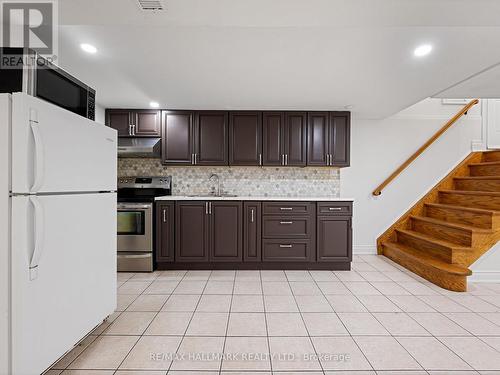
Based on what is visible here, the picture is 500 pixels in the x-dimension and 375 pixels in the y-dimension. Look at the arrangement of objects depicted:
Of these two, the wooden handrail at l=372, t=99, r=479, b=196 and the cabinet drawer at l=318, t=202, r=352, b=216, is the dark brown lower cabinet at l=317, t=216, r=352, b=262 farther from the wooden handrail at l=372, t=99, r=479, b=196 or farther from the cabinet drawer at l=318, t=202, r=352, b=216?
the wooden handrail at l=372, t=99, r=479, b=196

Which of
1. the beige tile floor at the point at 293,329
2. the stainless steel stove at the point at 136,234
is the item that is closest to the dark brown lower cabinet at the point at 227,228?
the beige tile floor at the point at 293,329

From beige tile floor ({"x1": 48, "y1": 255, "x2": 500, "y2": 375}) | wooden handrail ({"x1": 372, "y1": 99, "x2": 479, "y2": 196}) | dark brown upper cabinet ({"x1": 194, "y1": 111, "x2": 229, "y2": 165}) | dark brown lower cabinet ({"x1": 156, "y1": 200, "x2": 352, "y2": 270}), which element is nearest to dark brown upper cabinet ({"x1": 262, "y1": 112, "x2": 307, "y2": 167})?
dark brown upper cabinet ({"x1": 194, "y1": 111, "x2": 229, "y2": 165})

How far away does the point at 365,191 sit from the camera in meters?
4.73

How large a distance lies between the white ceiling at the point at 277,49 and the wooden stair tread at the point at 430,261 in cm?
198

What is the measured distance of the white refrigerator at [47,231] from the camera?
1409 millimetres

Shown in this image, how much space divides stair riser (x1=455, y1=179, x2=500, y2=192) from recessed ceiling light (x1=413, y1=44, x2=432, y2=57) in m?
2.73

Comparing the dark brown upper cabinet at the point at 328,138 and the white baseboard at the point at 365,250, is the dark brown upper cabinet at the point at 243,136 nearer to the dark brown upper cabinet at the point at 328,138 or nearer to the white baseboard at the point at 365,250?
the dark brown upper cabinet at the point at 328,138

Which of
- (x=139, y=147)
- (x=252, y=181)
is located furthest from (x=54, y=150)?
(x=252, y=181)

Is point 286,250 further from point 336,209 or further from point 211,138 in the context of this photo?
point 211,138

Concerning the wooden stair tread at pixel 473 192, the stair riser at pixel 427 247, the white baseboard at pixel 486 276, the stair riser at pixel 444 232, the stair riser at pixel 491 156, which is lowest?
the white baseboard at pixel 486 276

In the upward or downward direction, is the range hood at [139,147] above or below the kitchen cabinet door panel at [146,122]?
below

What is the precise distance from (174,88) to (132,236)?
1.94 metres

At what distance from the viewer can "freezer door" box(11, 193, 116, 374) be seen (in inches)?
55.9

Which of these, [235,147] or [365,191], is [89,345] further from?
[365,191]
